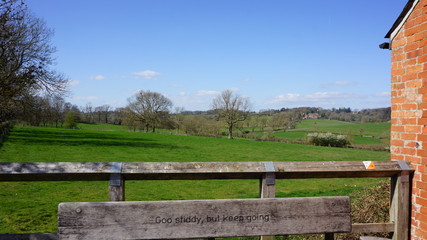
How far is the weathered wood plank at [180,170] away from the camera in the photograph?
2676 millimetres

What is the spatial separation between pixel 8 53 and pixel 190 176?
23409 millimetres

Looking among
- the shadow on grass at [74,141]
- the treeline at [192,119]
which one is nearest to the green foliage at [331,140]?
the treeline at [192,119]

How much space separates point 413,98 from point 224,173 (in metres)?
2.24

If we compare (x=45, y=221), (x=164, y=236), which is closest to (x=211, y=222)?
(x=164, y=236)

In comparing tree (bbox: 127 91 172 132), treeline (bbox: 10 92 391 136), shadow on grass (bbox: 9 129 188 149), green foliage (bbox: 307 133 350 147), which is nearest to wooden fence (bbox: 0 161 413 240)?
shadow on grass (bbox: 9 129 188 149)

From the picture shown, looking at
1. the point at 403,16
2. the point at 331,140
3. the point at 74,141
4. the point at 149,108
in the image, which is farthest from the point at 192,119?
the point at 403,16

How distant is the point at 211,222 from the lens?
2.61m

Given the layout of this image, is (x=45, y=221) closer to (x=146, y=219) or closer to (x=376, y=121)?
(x=146, y=219)

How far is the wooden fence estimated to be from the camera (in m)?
2.69

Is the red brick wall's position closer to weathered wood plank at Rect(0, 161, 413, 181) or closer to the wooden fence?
the wooden fence

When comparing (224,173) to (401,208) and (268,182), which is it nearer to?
(268,182)

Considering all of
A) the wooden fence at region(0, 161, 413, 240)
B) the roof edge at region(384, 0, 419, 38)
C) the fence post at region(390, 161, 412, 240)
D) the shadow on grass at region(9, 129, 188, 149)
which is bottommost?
the shadow on grass at region(9, 129, 188, 149)

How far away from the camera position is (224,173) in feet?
9.64

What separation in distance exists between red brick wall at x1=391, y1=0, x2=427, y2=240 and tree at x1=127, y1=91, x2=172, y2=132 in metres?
61.3
